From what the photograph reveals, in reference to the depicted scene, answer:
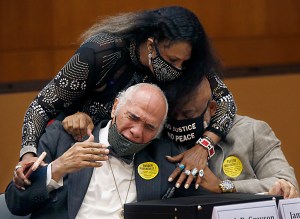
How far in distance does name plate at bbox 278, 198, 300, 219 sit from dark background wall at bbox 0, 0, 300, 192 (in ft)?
8.07

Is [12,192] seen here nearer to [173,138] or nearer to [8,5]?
[173,138]

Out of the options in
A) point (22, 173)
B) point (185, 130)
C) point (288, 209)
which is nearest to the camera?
point (288, 209)

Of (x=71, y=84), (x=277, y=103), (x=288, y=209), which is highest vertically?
(x=71, y=84)

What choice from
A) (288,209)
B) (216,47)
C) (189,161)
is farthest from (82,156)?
(216,47)

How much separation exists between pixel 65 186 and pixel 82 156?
0.89 ft

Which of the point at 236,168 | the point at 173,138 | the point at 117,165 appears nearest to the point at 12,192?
the point at 117,165

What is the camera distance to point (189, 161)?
10.5 feet

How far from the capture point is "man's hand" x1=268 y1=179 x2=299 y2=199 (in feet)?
10.3

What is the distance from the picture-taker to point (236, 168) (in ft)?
11.0

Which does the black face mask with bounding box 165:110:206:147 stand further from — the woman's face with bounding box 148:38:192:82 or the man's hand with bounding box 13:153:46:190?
the man's hand with bounding box 13:153:46:190

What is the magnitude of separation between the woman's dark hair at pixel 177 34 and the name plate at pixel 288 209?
68cm

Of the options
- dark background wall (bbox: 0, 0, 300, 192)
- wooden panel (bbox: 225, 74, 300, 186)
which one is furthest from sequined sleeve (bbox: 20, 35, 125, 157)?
wooden panel (bbox: 225, 74, 300, 186)

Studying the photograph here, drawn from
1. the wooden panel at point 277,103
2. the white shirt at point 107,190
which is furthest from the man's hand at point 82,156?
the wooden panel at point 277,103

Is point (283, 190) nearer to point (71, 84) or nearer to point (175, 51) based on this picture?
point (175, 51)
